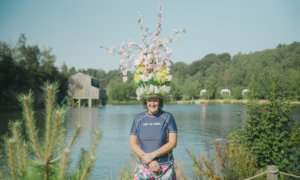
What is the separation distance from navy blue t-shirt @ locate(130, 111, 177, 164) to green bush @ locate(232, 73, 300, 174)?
152 inches

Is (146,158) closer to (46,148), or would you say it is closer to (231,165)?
(46,148)

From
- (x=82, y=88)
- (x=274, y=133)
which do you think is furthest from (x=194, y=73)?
(x=274, y=133)

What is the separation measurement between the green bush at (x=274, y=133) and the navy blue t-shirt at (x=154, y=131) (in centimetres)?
386

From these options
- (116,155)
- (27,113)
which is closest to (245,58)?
(116,155)

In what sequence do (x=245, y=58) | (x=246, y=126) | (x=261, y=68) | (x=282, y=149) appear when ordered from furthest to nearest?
(x=245, y=58)
(x=261, y=68)
(x=246, y=126)
(x=282, y=149)

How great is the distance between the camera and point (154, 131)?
326 cm

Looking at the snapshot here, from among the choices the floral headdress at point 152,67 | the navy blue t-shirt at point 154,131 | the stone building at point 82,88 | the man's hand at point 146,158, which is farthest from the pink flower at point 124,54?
the stone building at point 82,88

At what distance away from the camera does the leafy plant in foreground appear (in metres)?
1.64

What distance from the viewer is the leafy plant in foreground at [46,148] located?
1.64 metres

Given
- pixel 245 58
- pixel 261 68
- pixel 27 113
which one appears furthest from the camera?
pixel 245 58

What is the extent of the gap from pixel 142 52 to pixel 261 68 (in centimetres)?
11368

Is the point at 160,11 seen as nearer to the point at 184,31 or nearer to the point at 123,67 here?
the point at 184,31

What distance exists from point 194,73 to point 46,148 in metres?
147

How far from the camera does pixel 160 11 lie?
3.84 m
